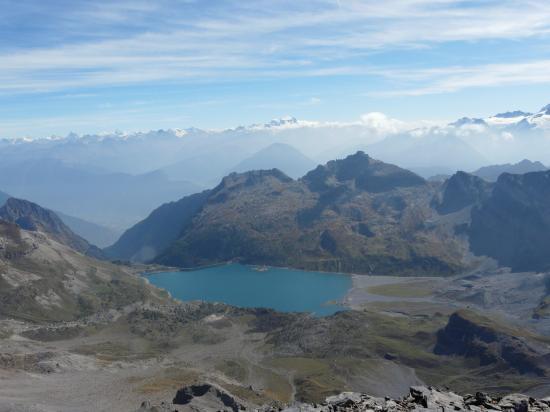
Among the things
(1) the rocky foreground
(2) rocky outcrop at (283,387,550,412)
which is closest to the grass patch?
(1) the rocky foreground

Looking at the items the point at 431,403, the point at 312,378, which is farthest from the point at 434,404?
the point at 312,378

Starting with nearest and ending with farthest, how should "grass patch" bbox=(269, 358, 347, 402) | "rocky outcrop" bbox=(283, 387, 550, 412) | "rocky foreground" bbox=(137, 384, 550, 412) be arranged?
"rocky outcrop" bbox=(283, 387, 550, 412) < "rocky foreground" bbox=(137, 384, 550, 412) < "grass patch" bbox=(269, 358, 347, 402)

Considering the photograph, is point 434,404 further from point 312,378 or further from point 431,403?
point 312,378

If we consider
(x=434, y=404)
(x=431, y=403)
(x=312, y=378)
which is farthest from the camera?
(x=312, y=378)

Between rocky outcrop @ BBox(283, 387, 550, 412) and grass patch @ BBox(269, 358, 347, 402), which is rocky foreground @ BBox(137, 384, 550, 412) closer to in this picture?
rocky outcrop @ BBox(283, 387, 550, 412)

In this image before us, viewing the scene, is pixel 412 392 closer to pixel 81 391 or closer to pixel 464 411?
pixel 464 411

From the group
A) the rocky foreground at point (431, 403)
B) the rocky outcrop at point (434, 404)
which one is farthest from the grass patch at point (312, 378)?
the rocky outcrop at point (434, 404)

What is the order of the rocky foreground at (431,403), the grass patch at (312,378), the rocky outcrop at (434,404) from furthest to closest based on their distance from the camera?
the grass patch at (312,378), the rocky foreground at (431,403), the rocky outcrop at (434,404)

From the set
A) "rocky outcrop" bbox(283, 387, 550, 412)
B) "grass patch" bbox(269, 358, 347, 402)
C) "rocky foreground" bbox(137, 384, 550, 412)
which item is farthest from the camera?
"grass patch" bbox(269, 358, 347, 402)

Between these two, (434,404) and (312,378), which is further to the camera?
(312,378)

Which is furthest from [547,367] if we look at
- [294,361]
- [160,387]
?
[160,387]

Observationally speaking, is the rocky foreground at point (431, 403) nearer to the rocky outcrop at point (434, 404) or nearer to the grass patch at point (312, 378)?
the rocky outcrop at point (434, 404)
